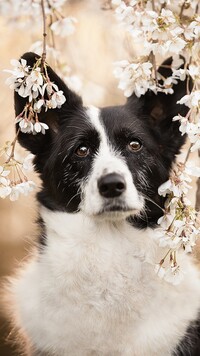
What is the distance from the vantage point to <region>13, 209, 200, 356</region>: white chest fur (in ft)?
12.5

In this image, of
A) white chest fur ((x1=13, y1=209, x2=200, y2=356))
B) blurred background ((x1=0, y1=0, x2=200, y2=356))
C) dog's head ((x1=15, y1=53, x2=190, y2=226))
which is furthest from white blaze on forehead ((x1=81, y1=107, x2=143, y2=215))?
blurred background ((x1=0, y1=0, x2=200, y2=356))

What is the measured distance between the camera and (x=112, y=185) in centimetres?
356

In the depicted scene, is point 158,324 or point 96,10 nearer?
point 158,324

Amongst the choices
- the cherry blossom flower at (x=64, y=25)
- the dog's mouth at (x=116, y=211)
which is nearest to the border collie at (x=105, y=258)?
the dog's mouth at (x=116, y=211)

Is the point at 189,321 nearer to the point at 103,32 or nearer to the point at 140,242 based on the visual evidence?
the point at 140,242

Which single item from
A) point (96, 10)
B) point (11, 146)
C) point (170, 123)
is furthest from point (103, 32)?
point (11, 146)

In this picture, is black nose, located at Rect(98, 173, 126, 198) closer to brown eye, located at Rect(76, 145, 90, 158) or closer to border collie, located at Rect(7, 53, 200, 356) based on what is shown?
border collie, located at Rect(7, 53, 200, 356)

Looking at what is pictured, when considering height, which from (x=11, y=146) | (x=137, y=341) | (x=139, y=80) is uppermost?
(x=139, y=80)

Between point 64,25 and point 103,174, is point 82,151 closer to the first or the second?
point 103,174

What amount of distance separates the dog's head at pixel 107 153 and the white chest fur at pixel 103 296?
0.48 ft

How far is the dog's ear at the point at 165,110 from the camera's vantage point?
3.99 m

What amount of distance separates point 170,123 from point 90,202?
693 mm

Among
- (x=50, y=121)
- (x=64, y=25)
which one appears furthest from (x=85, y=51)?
(x=50, y=121)

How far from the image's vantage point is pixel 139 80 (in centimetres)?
376
